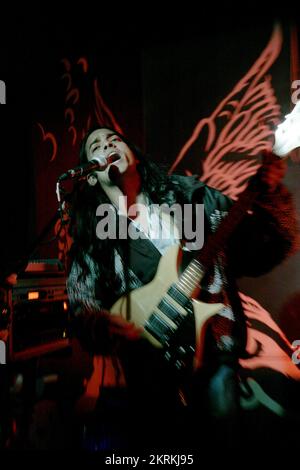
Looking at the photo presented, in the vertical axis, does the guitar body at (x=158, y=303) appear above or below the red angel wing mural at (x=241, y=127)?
below

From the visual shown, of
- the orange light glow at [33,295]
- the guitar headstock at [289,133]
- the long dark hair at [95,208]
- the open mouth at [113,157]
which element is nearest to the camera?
the guitar headstock at [289,133]

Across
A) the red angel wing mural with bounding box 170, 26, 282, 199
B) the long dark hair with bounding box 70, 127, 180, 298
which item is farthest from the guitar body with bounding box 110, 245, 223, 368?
the red angel wing mural with bounding box 170, 26, 282, 199

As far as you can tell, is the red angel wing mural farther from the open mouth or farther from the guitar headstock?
the open mouth

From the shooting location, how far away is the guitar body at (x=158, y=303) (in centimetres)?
179

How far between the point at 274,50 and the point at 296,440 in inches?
73.0

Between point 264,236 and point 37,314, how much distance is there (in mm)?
1158

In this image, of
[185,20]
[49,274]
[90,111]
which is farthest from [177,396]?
[185,20]

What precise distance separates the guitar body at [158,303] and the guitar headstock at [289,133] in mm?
707

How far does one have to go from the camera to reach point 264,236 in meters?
1.80

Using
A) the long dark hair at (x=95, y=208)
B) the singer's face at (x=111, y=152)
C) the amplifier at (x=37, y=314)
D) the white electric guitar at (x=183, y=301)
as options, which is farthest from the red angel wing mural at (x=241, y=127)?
the amplifier at (x=37, y=314)

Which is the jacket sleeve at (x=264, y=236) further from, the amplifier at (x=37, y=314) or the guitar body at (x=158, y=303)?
the amplifier at (x=37, y=314)

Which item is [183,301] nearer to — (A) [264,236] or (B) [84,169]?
(A) [264,236]

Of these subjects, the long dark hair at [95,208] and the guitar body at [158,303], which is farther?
the long dark hair at [95,208]

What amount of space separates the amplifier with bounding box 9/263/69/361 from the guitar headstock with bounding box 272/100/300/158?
1.25 m
